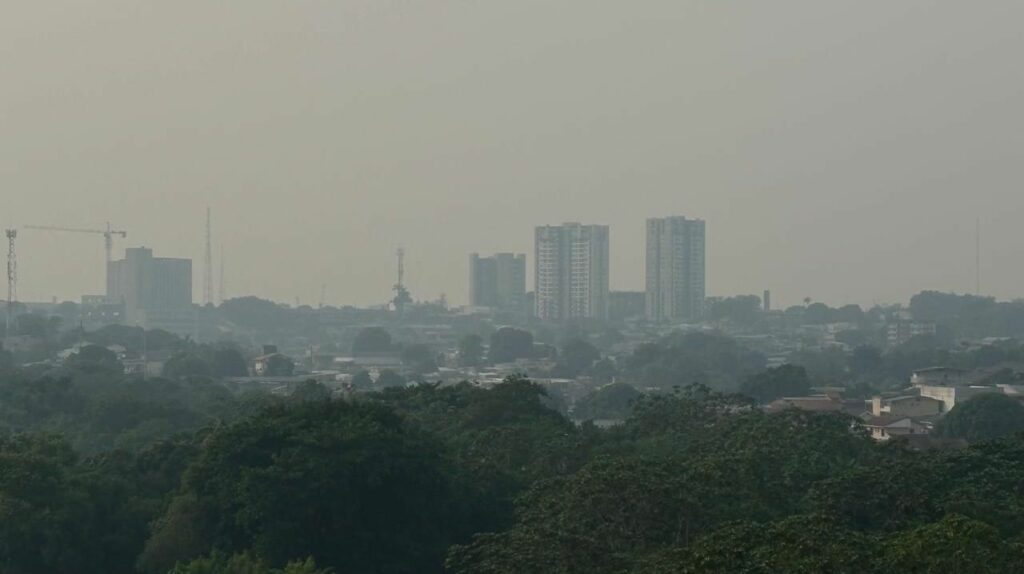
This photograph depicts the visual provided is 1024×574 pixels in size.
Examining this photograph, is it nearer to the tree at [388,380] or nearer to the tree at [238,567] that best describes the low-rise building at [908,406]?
the tree at [388,380]

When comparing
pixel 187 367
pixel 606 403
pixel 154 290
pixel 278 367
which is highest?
pixel 154 290

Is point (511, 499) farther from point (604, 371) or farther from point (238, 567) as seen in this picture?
point (604, 371)

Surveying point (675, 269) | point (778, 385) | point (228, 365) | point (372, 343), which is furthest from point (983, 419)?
point (675, 269)

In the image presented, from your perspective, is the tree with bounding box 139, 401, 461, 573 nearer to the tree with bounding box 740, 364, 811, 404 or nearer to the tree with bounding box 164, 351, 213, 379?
the tree with bounding box 740, 364, 811, 404

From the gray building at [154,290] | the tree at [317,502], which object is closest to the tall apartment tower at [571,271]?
the gray building at [154,290]

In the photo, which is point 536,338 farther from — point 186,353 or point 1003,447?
point 1003,447

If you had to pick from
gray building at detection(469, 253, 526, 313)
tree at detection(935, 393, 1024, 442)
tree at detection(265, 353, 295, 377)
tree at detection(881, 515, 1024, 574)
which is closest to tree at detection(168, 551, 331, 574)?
tree at detection(881, 515, 1024, 574)
